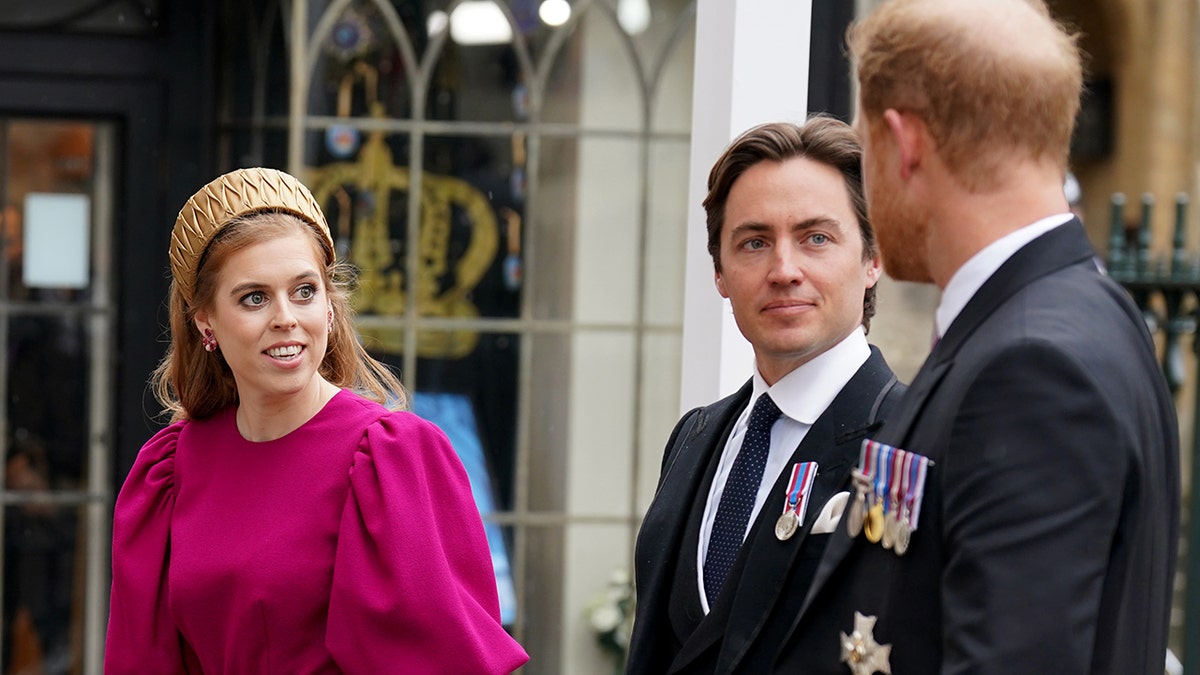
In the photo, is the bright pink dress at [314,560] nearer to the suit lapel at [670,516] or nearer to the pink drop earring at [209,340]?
the pink drop earring at [209,340]

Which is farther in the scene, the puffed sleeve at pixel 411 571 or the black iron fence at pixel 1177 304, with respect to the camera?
the black iron fence at pixel 1177 304

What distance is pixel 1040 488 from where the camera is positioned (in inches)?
48.3

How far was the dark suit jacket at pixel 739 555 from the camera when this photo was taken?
175 centimetres

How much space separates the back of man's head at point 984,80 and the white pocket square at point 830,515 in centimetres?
53

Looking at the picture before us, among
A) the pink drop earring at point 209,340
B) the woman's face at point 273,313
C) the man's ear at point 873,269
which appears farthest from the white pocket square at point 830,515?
the pink drop earring at point 209,340

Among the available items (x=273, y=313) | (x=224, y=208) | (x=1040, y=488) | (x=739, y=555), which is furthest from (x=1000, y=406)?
(x=224, y=208)

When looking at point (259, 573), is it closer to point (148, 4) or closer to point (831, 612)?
point (831, 612)

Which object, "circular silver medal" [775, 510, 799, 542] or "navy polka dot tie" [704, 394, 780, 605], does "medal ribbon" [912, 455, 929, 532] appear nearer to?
"circular silver medal" [775, 510, 799, 542]

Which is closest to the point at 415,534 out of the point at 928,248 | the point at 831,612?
the point at 831,612

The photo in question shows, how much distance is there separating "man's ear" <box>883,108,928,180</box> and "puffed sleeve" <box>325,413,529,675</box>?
39.5 inches

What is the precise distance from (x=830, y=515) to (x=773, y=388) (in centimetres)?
26

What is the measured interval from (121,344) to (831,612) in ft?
10.9

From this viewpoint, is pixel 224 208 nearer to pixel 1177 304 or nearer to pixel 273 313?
pixel 273 313

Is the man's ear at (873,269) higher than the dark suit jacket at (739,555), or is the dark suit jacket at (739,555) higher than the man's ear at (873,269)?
the man's ear at (873,269)
